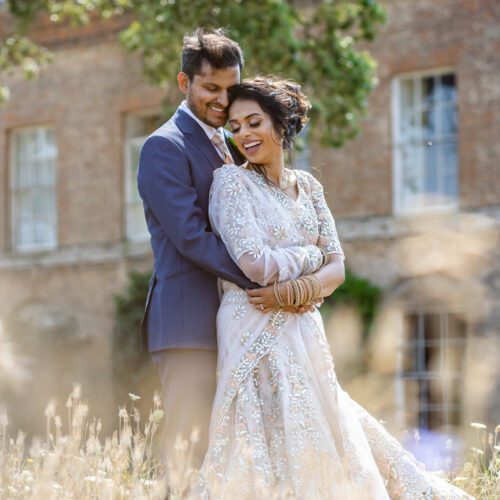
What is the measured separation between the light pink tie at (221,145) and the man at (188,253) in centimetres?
6

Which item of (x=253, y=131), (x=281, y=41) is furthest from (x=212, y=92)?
(x=281, y=41)

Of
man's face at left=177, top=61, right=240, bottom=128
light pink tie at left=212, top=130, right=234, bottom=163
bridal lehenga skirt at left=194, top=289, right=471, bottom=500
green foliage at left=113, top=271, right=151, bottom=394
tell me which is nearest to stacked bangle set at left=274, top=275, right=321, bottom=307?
bridal lehenga skirt at left=194, top=289, right=471, bottom=500

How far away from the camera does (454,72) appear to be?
14.1 metres

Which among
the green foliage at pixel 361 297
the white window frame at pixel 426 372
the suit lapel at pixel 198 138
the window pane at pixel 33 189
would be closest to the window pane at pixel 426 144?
the green foliage at pixel 361 297

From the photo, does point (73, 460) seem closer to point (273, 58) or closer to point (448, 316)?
point (273, 58)

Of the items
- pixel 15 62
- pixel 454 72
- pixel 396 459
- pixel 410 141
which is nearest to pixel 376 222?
pixel 410 141

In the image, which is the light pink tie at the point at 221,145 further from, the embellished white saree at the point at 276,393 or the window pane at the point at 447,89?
the window pane at the point at 447,89

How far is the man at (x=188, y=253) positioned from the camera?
4.62 m

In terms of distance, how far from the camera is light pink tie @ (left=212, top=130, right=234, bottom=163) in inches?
197

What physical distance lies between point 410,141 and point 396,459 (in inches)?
393

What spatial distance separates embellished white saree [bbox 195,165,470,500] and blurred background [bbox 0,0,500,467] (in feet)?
22.4

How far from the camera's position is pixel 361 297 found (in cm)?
1407

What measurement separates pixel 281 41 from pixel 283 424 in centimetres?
734

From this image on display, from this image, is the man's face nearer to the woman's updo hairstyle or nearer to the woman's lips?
the woman's updo hairstyle
